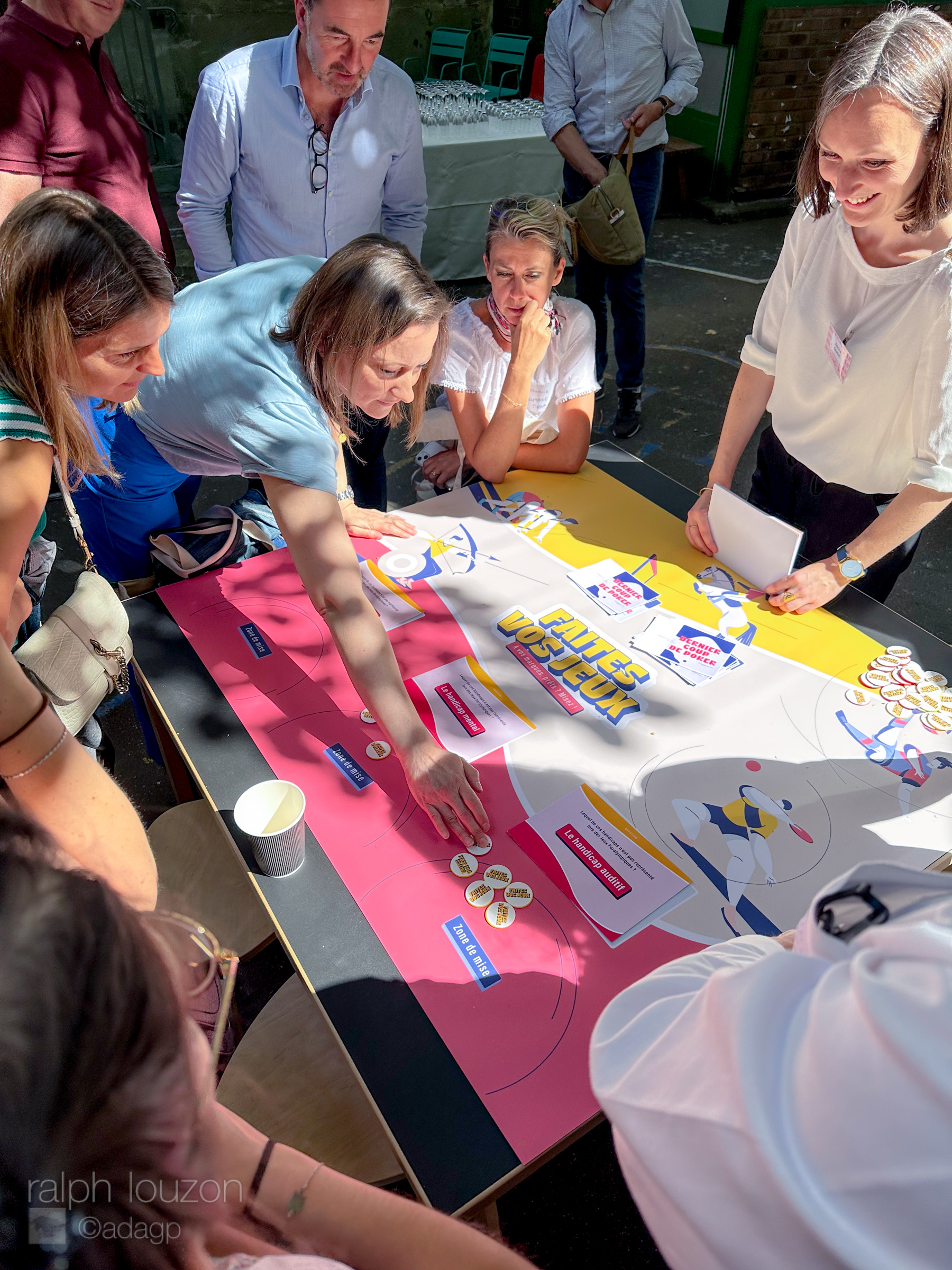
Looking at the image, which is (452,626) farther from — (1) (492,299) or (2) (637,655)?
(1) (492,299)

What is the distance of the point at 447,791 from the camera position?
4.75ft

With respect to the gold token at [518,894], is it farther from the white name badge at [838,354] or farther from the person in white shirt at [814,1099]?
the white name badge at [838,354]

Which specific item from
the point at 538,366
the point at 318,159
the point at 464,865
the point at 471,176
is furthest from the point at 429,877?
the point at 471,176

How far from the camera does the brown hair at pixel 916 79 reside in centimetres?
145

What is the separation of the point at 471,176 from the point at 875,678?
4824mm

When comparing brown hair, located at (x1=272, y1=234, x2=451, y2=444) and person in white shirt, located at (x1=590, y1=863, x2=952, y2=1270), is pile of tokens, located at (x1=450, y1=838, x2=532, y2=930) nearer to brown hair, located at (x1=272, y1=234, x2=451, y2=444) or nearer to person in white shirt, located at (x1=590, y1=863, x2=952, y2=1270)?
person in white shirt, located at (x1=590, y1=863, x2=952, y2=1270)

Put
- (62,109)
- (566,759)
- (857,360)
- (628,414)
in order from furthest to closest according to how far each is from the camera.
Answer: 1. (628,414)
2. (62,109)
3. (857,360)
4. (566,759)

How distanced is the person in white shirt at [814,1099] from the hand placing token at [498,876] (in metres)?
0.65

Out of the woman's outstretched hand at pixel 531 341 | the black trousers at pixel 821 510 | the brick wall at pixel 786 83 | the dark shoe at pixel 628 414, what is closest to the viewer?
the black trousers at pixel 821 510

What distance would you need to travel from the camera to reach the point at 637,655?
1.80m

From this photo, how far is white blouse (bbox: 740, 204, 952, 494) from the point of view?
64.6 inches

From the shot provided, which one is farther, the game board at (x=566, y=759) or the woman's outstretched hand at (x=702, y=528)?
the woman's outstretched hand at (x=702, y=528)

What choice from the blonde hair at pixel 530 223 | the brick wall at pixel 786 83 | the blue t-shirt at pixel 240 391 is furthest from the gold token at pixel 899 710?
the brick wall at pixel 786 83

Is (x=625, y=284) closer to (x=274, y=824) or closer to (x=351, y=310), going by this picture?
(x=351, y=310)
